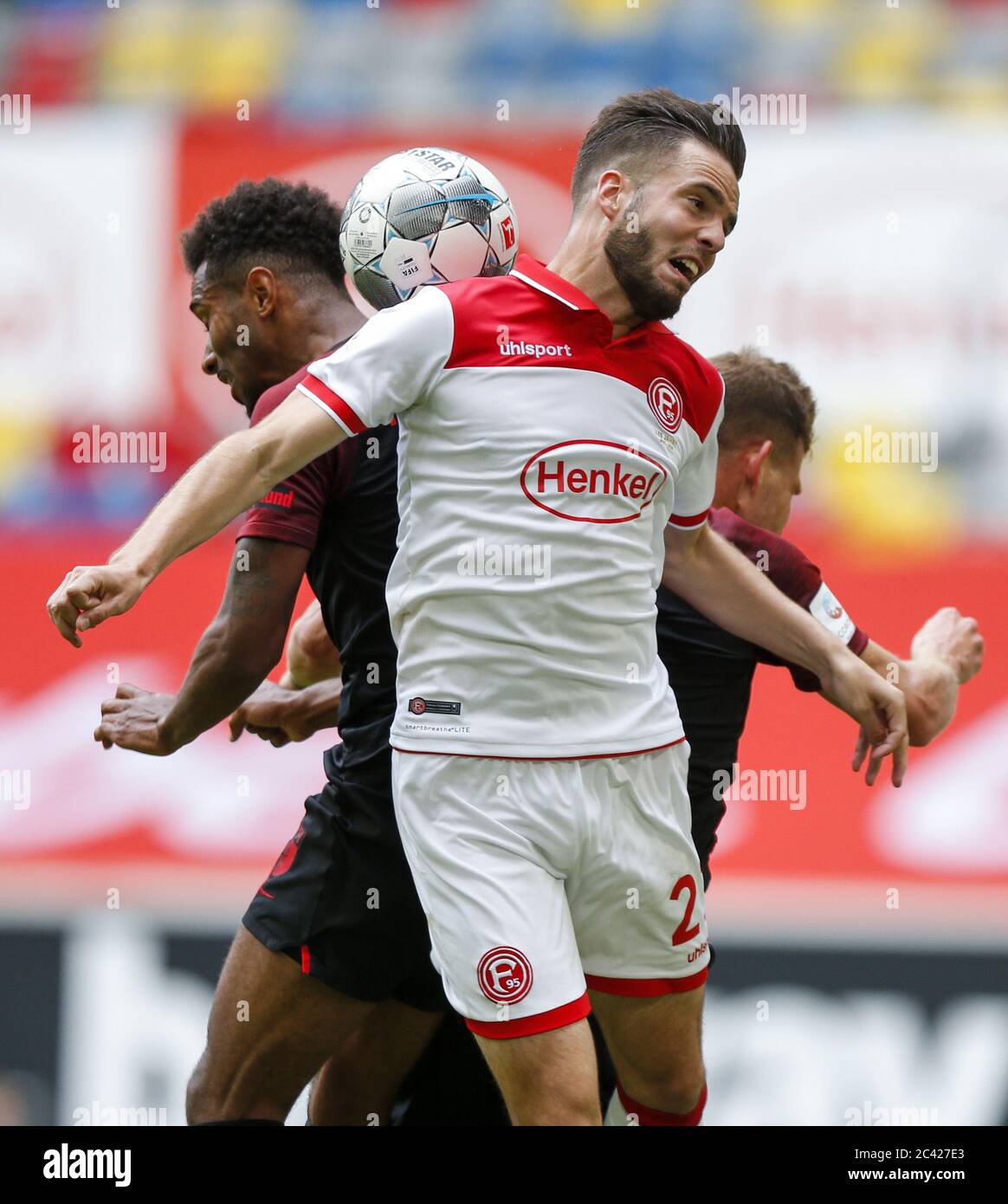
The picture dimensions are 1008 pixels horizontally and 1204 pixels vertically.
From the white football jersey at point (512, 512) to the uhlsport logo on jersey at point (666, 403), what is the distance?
0.15 ft

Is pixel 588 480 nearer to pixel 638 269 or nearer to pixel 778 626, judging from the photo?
pixel 638 269

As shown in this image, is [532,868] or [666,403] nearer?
[532,868]

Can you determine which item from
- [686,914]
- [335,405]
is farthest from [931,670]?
[335,405]

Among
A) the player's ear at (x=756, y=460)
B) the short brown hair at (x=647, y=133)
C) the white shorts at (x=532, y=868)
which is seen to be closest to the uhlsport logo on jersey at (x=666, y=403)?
the short brown hair at (x=647, y=133)

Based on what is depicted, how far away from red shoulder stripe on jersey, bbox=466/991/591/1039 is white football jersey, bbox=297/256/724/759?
417 mm

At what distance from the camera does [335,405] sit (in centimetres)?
262

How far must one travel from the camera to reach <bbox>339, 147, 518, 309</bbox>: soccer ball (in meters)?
3.12

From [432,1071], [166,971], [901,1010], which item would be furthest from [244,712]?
[901,1010]

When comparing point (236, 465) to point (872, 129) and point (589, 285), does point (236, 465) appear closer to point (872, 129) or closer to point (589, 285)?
point (589, 285)

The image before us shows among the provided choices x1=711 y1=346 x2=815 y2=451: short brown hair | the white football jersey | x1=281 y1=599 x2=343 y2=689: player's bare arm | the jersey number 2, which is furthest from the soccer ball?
the jersey number 2

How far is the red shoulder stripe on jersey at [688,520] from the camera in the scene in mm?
3143

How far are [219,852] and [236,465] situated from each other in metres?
4.17

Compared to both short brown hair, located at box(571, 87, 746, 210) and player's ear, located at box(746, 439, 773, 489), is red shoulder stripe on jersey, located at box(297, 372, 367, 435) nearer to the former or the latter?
short brown hair, located at box(571, 87, 746, 210)

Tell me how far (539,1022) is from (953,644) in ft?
5.25
